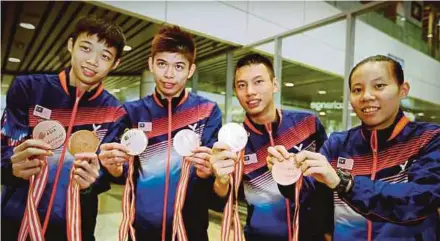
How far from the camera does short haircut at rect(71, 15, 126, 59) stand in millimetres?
1268

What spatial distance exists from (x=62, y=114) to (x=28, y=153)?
190mm

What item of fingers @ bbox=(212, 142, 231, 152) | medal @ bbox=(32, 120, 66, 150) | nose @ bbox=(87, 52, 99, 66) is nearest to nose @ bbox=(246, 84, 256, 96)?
fingers @ bbox=(212, 142, 231, 152)

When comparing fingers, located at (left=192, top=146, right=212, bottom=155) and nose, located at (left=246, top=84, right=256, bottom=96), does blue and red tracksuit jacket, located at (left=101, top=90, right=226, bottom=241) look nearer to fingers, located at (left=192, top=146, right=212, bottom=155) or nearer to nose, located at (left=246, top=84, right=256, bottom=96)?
fingers, located at (left=192, top=146, right=212, bottom=155)

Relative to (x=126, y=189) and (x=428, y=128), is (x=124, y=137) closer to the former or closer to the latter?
(x=126, y=189)

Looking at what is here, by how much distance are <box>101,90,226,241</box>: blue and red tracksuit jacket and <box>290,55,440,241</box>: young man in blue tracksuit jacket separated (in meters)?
0.43

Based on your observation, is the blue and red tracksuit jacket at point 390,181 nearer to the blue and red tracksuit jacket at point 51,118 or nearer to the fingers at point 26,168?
the blue and red tracksuit jacket at point 51,118

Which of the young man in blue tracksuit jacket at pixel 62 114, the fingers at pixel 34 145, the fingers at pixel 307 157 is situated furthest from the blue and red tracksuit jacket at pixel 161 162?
the fingers at pixel 307 157

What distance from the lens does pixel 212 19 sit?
9.06 feet

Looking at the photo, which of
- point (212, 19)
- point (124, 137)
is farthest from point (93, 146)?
point (212, 19)

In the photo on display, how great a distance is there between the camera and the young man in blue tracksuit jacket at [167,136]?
1310 millimetres

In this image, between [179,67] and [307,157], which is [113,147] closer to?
[179,67]

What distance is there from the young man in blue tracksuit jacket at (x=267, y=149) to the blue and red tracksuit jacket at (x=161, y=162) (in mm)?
140

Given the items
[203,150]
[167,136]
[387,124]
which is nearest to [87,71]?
[167,136]

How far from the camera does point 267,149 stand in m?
1.39
